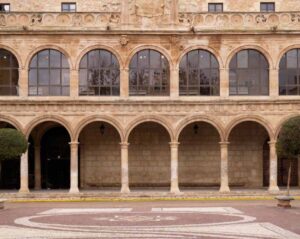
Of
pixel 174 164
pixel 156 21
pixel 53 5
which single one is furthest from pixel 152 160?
pixel 53 5

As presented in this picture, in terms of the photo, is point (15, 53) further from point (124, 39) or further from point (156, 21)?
point (156, 21)

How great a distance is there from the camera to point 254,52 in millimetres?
35719

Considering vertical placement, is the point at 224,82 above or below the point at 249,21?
below

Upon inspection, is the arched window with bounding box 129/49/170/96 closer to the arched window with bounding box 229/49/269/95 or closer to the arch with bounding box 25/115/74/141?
the arched window with bounding box 229/49/269/95

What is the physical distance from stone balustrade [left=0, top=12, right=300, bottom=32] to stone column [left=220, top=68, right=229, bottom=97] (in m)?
2.22

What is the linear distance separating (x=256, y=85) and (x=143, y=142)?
741cm

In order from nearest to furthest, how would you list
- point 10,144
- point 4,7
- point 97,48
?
1. point 10,144
2. point 97,48
3. point 4,7

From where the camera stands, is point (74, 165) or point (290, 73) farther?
point (290, 73)

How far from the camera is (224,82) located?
117ft

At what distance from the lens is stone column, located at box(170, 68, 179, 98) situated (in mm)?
35500

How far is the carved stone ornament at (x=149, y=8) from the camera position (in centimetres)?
3578

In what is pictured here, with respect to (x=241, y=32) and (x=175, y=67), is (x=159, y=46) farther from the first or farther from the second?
(x=241, y=32)

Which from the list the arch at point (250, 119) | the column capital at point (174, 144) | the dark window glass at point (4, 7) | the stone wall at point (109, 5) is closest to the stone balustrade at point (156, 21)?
the stone wall at point (109, 5)

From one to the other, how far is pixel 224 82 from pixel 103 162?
848cm
